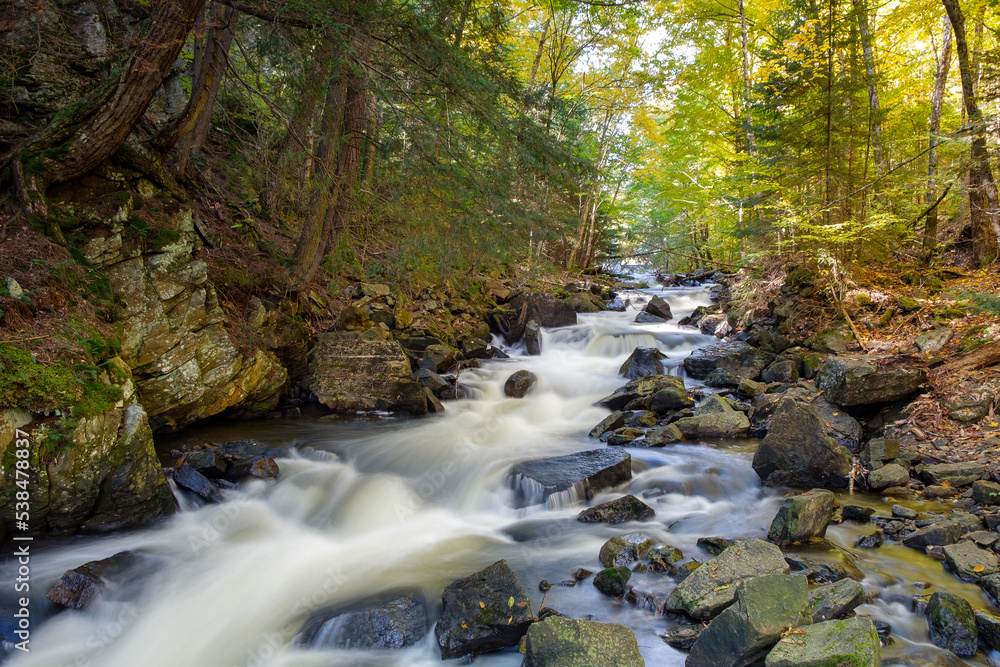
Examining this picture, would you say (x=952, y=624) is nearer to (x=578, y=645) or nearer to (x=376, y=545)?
(x=578, y=645)

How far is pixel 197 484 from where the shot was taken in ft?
18.1

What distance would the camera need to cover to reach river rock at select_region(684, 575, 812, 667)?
112 inches

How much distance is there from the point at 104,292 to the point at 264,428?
3015mm

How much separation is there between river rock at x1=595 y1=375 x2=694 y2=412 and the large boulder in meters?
3.40

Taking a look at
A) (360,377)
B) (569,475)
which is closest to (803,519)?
(569,475)

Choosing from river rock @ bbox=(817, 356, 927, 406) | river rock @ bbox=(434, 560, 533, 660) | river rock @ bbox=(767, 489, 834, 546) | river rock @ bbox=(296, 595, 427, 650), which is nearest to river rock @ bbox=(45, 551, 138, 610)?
river rock @ bbox=(296, 595, 427, 650)

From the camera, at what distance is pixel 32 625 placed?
12.1ft

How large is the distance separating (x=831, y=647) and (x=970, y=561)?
2.33 meters

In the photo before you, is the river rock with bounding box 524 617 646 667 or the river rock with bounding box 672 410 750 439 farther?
the river rock with bounding box 672 410 750 439

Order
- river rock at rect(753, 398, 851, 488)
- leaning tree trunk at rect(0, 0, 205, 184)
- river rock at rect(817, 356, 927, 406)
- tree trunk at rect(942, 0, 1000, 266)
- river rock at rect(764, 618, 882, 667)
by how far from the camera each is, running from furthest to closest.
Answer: tree trunk at rect(942, 0, 1000, 266) → river rock at rect(817, 356, 927, 406) → river rock at rect(753, 398, 851, 488) → leaning tree trunk at rect(0, 0, 205, 184) → river rock at rect(764, 618, 882, 667)

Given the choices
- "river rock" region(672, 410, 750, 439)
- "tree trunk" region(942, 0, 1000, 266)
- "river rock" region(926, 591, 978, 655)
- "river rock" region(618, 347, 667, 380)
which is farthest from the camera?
"river rock" region(618, 347, 667, 380)

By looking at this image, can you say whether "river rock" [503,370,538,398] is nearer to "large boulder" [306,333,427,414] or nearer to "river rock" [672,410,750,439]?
"large boulder" [306,333,427,414]

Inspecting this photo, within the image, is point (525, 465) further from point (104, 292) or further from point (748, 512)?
point (104, 292)

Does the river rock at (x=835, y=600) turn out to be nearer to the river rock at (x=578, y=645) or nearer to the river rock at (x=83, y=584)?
the river rock at (x=578, y=645)
